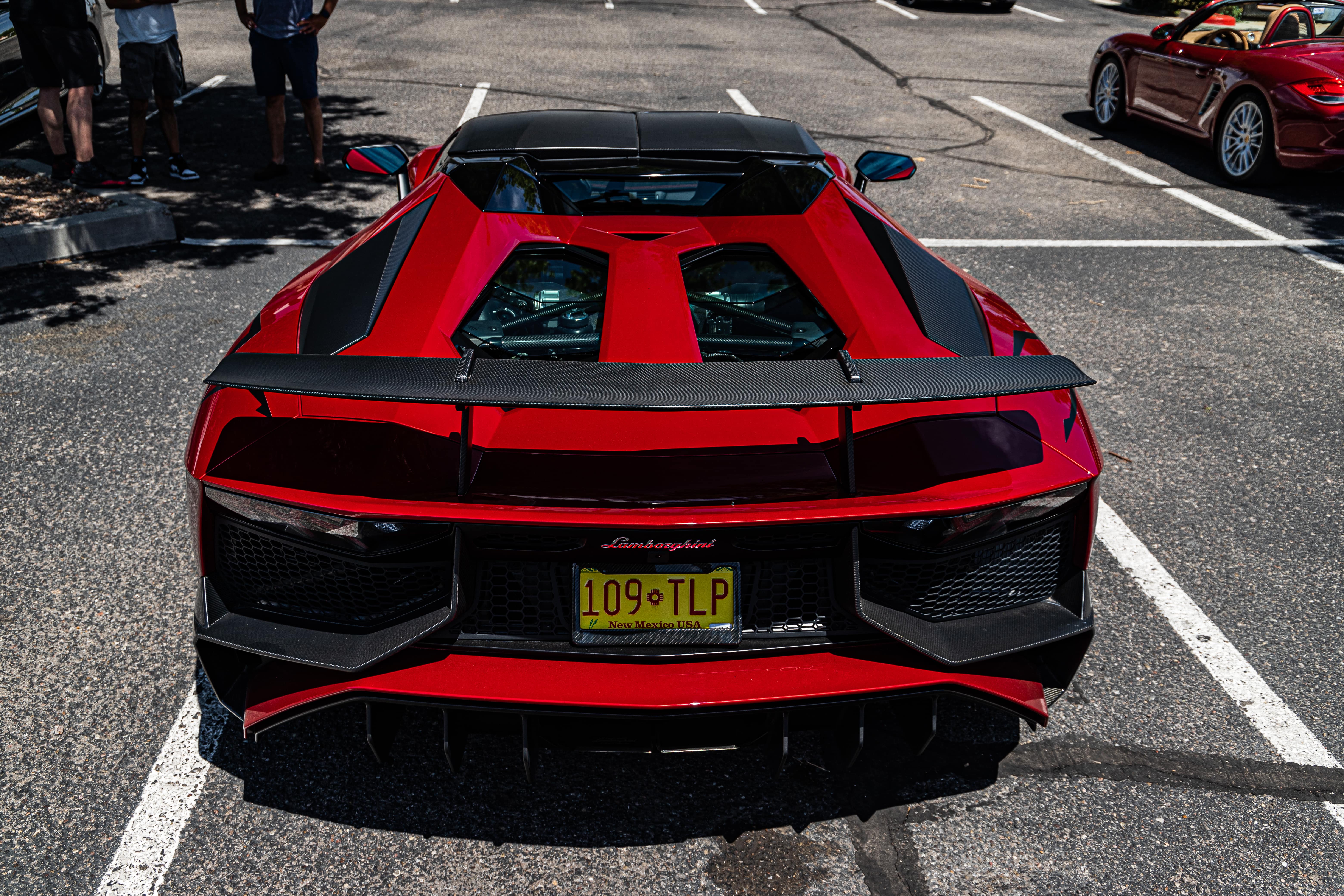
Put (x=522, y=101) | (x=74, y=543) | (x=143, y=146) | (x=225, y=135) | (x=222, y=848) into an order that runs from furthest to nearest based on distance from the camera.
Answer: (x=522, y=101)
(x=225, y=135)
(x=143, y=146)
(x=74, y=543)
(x=222, y=848)

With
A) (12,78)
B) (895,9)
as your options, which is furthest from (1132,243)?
(895,9)

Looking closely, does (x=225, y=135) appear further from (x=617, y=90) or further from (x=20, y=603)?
(x=20, y=603)

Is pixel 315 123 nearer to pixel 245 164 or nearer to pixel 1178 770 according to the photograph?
pixel 245 164

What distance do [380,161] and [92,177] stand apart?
4230mm

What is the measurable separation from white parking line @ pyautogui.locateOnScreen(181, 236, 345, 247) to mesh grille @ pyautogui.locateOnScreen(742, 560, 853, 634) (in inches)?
191

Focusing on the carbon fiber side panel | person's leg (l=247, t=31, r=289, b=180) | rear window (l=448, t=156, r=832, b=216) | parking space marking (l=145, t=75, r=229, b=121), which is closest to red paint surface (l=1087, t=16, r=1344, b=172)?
rear window (l=448, t=156, r=832, b=216)

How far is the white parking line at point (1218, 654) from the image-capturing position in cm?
251

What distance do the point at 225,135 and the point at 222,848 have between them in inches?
298

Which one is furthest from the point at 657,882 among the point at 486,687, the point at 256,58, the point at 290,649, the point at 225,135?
the point at 225,135

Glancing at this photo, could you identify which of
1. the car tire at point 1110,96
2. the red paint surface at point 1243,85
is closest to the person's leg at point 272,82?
the red paint surface at point 1243,85

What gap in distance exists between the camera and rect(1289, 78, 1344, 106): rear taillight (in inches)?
270

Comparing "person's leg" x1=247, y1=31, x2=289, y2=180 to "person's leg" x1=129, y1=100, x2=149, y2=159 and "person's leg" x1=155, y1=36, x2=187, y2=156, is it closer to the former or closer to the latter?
"person's leg" x1=155, y1=36, x2=187, y2=156

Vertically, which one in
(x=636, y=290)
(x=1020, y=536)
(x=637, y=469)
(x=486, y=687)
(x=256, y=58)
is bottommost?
(x=486, y=687)

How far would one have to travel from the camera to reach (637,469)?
6.01 ft
